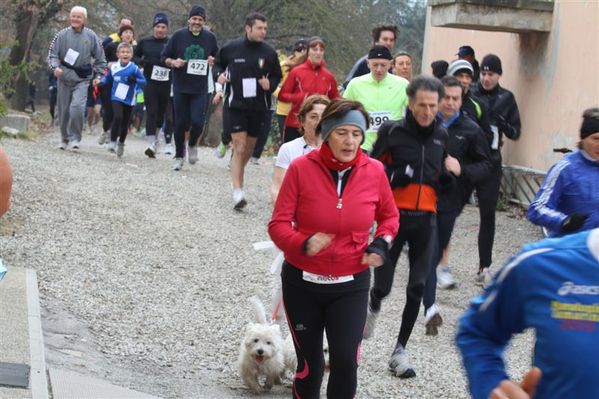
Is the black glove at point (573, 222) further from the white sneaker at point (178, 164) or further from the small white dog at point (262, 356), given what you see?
the white sneaker at point (178, 164)

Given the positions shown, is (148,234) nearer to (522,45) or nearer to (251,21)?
(251,21)

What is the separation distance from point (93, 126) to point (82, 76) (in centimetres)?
1165

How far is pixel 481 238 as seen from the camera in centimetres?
1121

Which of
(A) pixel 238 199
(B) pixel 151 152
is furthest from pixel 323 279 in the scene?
(B) pixel 151 152

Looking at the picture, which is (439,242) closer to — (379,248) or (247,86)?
(379,248)

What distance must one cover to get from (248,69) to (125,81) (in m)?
4.79

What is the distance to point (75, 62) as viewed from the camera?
1759 cm

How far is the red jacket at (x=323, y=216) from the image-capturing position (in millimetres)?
5637

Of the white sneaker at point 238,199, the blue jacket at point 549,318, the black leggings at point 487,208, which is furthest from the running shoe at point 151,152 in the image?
the blue jacket at point 549,318

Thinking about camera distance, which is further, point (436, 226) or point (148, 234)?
point (148, 234)

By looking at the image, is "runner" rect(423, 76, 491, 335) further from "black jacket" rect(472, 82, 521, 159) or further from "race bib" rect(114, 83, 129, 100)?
"race bib" rect(114, 83, 129, 100)

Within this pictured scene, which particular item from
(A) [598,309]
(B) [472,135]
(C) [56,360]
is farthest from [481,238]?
(A) [598,309]

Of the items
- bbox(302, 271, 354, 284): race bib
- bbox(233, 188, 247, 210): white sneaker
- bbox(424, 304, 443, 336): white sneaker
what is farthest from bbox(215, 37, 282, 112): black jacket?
bbox(302, 271, 354, 284): race bib

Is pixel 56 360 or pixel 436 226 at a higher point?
pixel 436 226
